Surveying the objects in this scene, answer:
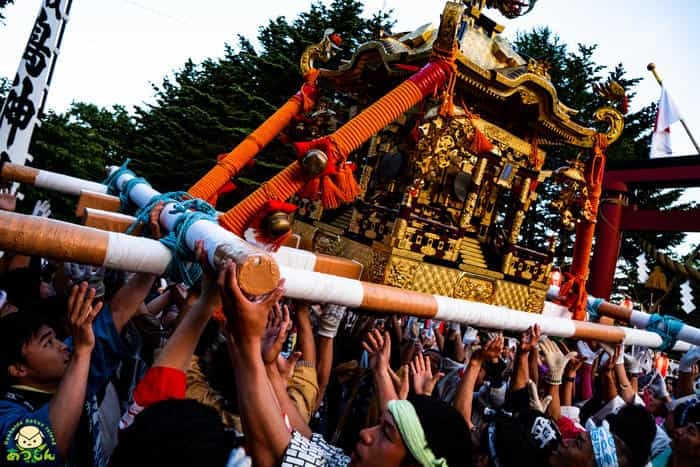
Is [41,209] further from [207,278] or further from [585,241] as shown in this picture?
[585,241]

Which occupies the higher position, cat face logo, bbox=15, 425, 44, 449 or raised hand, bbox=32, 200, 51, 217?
raised hand, bbox=32, 200, 51, 217

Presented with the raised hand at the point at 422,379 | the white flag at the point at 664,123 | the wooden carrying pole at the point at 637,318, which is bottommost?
the raised hand at the point at 422,379

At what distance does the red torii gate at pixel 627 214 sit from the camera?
33.9 ft

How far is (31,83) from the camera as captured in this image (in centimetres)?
435

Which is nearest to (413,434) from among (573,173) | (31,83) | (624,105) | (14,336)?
(14,336)

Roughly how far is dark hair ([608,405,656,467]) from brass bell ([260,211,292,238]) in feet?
8.12

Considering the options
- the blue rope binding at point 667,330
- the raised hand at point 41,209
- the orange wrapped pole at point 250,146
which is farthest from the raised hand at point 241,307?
the raised hand at point 41,209

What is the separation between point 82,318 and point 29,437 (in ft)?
1.35

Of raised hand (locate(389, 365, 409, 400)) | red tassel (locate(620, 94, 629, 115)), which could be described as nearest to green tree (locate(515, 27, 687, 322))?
red tassel (locate(620, 94, 629, 115))

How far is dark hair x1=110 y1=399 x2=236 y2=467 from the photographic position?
1.09 meters

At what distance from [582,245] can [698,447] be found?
140 inches

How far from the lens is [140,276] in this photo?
2.08 m

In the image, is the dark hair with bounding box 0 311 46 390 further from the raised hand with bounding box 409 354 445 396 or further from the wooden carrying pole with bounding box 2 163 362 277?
the raised hand with bounding box 409 354 445 396

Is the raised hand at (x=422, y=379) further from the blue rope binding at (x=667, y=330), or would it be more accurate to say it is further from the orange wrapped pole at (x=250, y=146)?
the orange wrapped pole at (x=250, y=146)
